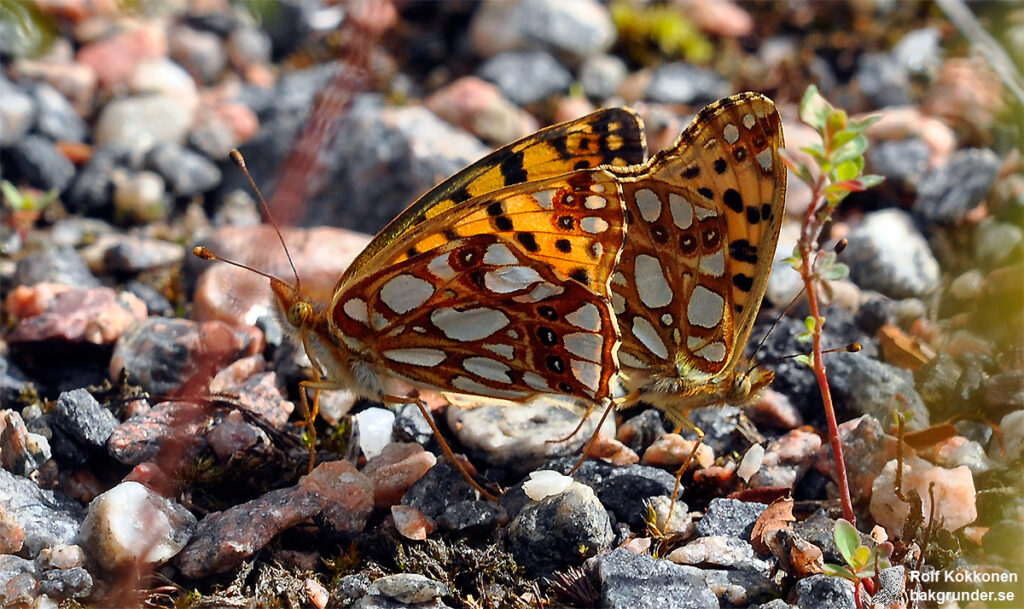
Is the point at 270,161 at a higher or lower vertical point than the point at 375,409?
higher

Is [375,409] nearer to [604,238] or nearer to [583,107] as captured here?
[604,238]

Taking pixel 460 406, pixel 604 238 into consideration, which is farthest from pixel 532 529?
pixel 604 238

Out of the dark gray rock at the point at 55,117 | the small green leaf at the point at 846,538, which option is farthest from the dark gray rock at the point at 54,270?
the small green leaf at the point at 846,538

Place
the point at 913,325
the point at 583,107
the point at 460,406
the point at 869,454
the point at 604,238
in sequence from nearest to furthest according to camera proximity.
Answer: the point at 604,238, the point at 869,454, the point at 460,406, the point at 913,325, the point at 583,107

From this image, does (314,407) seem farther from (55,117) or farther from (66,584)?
(55,117)

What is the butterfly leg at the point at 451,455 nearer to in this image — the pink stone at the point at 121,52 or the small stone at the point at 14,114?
the small stone at the point at 14,114

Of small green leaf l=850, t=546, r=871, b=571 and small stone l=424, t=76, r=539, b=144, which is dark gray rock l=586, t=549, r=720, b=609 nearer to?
small green leaf l=850, t=546, r=871, b=571
